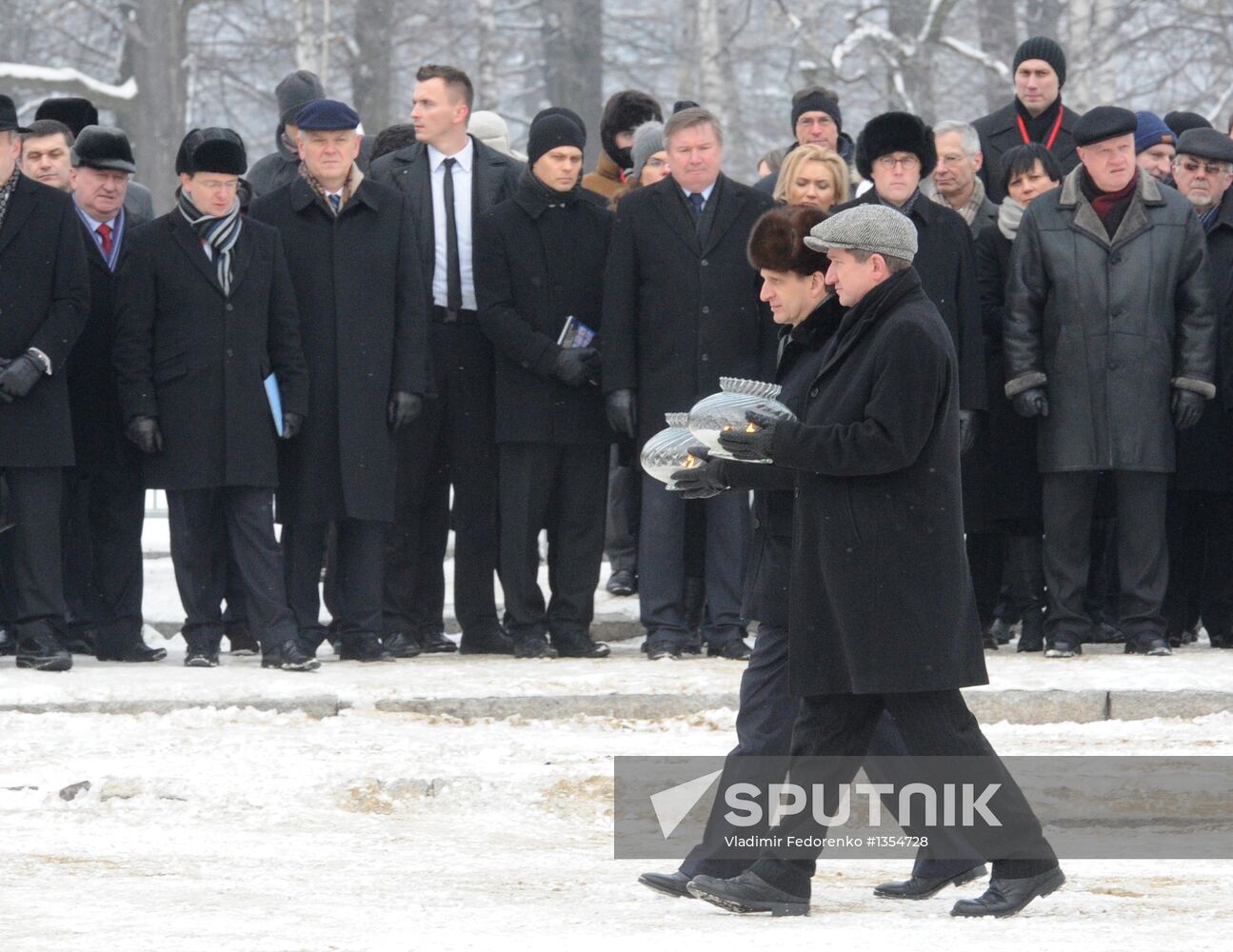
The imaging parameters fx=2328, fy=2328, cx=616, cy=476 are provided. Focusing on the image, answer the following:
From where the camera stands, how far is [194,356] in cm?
935

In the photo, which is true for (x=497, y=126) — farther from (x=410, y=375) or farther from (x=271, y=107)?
(x=271, y=107)

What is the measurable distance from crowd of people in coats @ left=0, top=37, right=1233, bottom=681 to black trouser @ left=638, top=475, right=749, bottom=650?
2cm

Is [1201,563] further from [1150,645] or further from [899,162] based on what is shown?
[899,162]

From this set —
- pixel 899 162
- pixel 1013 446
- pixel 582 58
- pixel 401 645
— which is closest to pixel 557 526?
pixel 401 645

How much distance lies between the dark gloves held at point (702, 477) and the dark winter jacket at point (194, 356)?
349cm

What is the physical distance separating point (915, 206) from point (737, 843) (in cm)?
423

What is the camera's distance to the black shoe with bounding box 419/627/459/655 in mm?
10305

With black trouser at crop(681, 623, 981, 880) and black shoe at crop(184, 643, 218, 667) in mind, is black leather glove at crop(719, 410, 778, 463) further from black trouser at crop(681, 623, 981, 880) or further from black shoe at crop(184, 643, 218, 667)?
black shoe at crop(184, 643, 218, 667)

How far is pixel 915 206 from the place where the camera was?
9.56 metres

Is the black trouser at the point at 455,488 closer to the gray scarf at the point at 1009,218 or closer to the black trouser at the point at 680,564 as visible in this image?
the black trouser at the point at 680,564

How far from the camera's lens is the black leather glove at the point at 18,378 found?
8992mm

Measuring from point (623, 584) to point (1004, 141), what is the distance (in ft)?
9.70

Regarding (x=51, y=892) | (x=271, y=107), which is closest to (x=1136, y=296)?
(x=51, y=892)

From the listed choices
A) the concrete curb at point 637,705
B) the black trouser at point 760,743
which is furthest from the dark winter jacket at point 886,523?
the concrete curb at point 637,705
